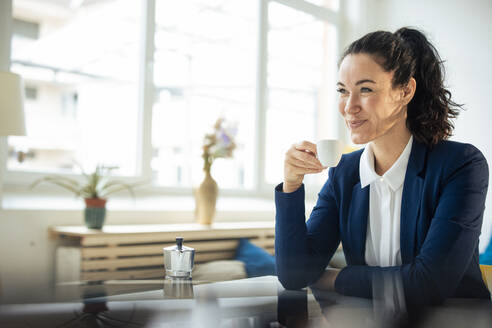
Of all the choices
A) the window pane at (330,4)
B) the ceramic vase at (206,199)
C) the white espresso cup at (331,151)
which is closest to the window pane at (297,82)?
the window pane at (330,4)

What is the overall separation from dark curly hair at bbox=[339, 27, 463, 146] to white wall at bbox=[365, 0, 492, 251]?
2557 mm

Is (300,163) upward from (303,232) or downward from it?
upward

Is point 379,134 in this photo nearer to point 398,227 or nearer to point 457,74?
point 398,227

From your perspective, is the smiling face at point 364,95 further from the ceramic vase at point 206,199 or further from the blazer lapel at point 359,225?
the ceramic vase at point 206,199

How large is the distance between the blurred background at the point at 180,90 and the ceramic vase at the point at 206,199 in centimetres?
8

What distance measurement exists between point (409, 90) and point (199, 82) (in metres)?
2.72

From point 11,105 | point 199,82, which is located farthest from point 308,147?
point 199,82

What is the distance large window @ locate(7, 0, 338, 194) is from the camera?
3096 mm

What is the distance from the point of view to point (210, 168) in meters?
3.11

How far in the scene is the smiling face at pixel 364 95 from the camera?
123cm

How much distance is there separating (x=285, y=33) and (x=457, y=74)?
147 cm

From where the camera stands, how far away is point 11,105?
7.00 feet

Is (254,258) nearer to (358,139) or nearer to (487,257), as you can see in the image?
(487,257)

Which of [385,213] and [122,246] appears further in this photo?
[122,246]
